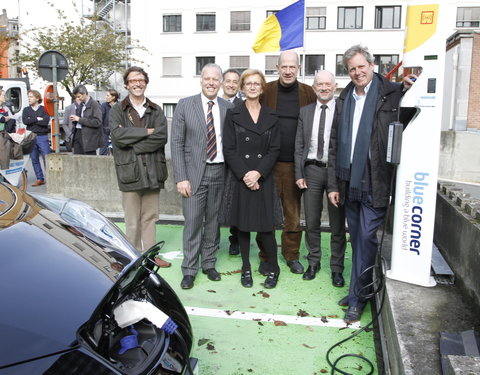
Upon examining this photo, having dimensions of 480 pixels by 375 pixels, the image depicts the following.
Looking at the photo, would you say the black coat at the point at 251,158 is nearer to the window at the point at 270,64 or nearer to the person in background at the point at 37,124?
the person in background at the point at 37,124

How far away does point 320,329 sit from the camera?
12.5ft

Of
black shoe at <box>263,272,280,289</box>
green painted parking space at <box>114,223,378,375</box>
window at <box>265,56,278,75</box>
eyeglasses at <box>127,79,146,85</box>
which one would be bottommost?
green painted parking space at <box>114,223,378,375</box>

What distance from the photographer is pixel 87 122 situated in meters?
9.17

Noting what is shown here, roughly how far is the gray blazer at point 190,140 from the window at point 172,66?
119 ft

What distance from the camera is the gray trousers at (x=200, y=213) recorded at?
4.68m

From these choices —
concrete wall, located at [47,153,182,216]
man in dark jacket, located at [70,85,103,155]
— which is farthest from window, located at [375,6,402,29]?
concrete wall, located at [47,153,182,216]

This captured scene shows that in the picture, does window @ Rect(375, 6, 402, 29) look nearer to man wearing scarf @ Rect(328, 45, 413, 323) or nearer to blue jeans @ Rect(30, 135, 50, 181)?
blue jeans @ Rect(30, 135, 50, 181)

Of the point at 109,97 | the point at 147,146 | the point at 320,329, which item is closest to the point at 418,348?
the point at 320,329

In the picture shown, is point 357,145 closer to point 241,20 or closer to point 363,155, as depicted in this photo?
point 363,155

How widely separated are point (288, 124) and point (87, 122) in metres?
5.56

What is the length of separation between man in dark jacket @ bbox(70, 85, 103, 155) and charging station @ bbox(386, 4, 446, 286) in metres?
7.03

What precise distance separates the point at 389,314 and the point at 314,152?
5.98 feet

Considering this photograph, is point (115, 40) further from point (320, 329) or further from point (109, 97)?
point (320, 329)

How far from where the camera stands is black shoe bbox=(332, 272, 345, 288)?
4.62 metres
